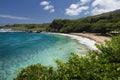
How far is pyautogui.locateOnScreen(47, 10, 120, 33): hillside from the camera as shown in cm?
10672

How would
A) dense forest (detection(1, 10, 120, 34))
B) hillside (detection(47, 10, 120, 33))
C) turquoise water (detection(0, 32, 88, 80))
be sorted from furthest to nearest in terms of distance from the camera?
hillside (detection(47, 10, 120, 33)) → dense forest (detection(1, 10, 120, 34)) → turquoise water (detection(0, 32, 88, 80))

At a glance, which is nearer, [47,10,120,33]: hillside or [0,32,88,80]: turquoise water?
[0,32,88,80]: turquoise water

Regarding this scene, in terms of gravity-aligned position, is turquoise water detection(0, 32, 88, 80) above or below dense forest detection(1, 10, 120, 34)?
below

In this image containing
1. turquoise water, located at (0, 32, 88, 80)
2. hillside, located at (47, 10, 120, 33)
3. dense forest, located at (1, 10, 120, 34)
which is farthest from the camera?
hillside, located at (47, 10, 120, 33)

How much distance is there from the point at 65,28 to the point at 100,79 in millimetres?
146069

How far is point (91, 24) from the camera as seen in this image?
13050cm

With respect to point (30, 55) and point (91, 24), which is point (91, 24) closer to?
point (91, 24)

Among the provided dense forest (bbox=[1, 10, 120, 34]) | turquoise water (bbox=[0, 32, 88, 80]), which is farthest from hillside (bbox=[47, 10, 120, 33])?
turquoise water (bbox=[0, 32, 88, 80])

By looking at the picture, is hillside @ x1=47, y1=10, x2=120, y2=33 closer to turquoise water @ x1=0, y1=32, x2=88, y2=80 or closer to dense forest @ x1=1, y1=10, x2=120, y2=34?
dense forest @ x1=1, y1=10, x2=120, y2=34

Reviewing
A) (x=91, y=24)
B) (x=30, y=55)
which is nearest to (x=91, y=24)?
(x=91, y=24)

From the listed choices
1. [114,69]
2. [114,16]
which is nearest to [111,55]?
[114,69]

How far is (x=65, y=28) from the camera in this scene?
154 meters

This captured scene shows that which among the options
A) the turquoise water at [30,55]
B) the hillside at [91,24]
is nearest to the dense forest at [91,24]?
the hillside at [91,24]

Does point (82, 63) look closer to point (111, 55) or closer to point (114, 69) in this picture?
point (114, 69)
